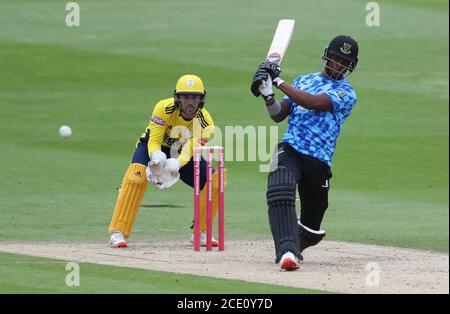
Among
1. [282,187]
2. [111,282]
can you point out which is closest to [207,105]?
[282,187]

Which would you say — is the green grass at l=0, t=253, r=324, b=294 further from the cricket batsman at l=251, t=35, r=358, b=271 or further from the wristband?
the wristband

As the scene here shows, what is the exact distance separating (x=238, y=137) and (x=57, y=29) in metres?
8.01

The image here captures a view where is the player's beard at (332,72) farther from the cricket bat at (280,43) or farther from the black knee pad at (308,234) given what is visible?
the black knee pad at (308,234)

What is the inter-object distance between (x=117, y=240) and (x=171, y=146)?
104cm

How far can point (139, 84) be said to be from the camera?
81.1ft

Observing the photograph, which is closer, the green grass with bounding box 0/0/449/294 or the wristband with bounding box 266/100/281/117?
the wristband with bounding box 266/100/281/117

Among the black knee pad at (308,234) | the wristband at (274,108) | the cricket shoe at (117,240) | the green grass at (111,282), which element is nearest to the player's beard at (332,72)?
the wristband at (274,108)

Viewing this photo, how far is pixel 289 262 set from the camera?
10461mm

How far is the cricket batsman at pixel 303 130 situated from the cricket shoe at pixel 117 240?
1.76m

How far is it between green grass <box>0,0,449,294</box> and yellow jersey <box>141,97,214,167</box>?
1.35 m

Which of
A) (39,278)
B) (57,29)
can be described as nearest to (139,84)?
(57,29)

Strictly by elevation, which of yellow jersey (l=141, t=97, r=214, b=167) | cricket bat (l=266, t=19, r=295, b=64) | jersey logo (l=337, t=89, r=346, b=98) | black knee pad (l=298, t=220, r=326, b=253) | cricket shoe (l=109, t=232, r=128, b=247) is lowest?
cricket shoe (l=109, t=232, r=128, b=247)

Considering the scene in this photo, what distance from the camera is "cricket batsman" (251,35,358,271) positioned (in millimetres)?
10703

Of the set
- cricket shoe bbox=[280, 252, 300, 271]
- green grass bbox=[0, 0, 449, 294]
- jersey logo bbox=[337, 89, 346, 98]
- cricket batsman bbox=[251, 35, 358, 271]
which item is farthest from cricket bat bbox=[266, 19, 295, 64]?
green grass bbox=[0, 0, 449, 294]
